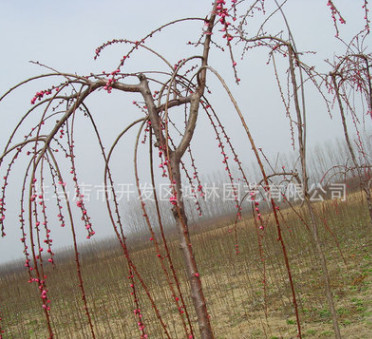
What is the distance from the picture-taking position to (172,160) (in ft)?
3.34

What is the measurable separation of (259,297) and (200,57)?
124 inches

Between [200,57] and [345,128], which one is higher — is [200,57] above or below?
above

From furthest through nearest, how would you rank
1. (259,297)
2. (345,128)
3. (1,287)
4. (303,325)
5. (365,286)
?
(1,287)
(259,297)
(365,286)
(303,325)
(345,128)

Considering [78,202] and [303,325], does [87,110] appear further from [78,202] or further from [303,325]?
[303,325]

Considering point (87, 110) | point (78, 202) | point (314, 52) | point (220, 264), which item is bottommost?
point (220, 264)

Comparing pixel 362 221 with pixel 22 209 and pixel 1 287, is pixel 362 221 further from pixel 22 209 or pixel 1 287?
pixel 1 287

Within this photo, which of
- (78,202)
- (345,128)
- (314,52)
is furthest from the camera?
(345,128)

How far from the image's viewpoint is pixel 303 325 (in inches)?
109

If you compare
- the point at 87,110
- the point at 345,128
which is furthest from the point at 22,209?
the point at 345,128

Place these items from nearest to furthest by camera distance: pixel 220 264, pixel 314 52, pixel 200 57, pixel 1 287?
pixel 200 57 < pixel 314 52 < pixel 220 264 < pixel 1 287

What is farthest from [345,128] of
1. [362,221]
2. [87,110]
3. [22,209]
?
[362,221]

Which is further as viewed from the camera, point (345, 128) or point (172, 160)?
point (345, 128)

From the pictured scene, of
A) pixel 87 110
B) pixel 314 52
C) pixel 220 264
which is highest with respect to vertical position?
pixel 314 52

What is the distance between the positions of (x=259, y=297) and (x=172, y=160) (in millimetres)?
3074
